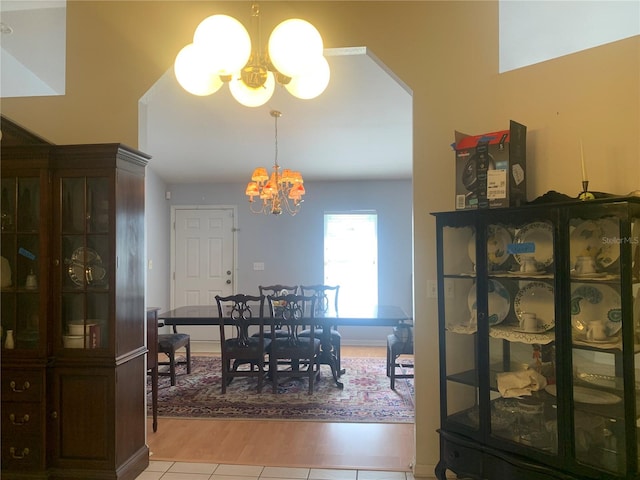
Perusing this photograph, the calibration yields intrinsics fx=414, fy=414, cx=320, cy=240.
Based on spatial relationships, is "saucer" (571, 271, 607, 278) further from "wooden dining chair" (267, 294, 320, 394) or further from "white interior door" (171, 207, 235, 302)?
"white interior door" (171, 207, 235, 302)

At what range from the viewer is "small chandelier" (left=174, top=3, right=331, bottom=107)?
5.01 ft

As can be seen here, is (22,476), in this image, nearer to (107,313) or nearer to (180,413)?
(107,313)

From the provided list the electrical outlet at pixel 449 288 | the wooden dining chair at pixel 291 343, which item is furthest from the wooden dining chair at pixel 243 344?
the electrical outlet at pixel 449 288

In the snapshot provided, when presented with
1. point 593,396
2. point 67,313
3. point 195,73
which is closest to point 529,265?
point 593,396

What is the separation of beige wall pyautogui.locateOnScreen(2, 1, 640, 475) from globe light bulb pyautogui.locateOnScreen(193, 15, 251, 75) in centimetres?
123

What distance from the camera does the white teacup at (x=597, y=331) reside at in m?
1.89

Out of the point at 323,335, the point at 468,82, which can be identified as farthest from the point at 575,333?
the point at 323,335

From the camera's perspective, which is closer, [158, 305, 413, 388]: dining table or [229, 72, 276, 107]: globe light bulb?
[229, 72, 276, 107]: globe light bulb

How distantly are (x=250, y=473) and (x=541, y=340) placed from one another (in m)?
1.86

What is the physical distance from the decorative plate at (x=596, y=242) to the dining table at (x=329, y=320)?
1984 millimetres

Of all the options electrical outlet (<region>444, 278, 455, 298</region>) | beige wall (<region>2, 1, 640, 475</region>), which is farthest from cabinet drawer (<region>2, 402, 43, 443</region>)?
electrical outlet (<region>444, 278, 455, 298</region>)

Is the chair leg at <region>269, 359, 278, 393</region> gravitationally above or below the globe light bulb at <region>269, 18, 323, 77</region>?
below

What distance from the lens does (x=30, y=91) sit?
3277mm

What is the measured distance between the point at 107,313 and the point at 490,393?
7.15ft
